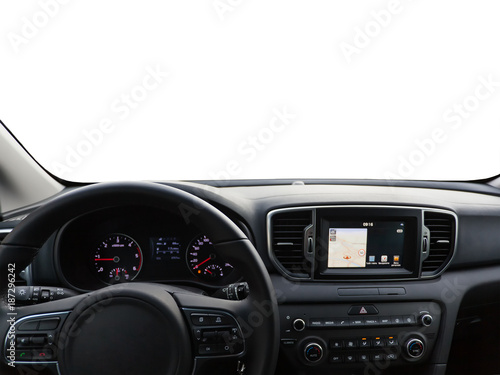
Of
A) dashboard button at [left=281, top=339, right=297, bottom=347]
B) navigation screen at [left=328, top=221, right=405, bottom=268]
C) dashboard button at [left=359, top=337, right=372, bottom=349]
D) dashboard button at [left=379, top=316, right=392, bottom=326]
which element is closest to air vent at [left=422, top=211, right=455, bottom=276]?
navigation screen at [left=328, top=221, right=405, bottom=268]

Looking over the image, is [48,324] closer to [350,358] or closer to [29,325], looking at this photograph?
[29,325]

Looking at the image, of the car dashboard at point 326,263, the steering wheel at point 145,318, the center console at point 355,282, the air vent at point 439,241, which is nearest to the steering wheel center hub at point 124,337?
the steering wheel at point 145,318

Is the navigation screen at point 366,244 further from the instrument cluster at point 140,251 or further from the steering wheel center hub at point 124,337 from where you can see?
the steering wheel center hub at point 124,337

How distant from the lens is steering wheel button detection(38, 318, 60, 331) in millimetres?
Result: 1374

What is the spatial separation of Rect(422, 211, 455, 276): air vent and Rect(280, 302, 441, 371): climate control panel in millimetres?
207

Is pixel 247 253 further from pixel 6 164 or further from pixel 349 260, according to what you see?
pixel 6 164

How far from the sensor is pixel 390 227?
2092 mm

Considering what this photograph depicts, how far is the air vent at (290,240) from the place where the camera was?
202 centimetres

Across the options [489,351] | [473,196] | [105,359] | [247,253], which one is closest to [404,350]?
[489,351]

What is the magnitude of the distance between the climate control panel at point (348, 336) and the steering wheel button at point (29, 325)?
908mm

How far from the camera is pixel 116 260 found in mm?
1966

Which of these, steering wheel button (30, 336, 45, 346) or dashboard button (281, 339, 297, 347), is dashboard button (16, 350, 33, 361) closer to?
steering wheel button (30, 336, 45, 346)

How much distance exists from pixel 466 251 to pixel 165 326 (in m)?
1.32

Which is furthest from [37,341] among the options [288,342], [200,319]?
[288,342]
